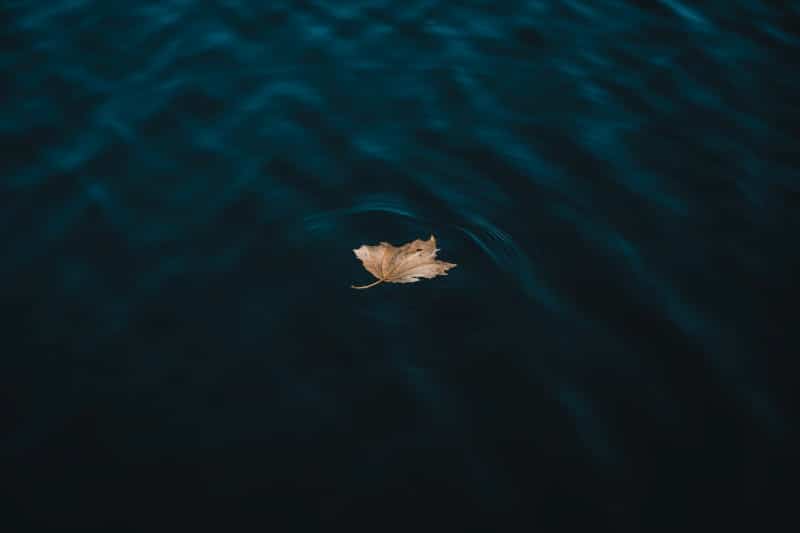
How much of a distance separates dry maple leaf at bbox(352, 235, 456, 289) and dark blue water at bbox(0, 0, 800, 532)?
0.12 meters

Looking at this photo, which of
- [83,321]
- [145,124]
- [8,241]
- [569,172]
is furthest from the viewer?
[145,124]

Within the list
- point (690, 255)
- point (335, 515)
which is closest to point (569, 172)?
point (690, 255)

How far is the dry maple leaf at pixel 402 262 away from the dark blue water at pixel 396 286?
4.7 inches

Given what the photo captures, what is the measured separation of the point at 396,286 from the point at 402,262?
0.20 m

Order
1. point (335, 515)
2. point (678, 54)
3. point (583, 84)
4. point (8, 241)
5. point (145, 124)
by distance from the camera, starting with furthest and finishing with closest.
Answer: point (678, 54) → point (583, 84) → point (145, 124) → point (8, 241) → point (335, 515)

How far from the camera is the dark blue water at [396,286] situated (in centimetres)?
350

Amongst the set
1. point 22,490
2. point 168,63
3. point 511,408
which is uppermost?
point 168,63

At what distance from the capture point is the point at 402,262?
4.61 metres

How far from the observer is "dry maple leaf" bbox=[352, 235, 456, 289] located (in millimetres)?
4551

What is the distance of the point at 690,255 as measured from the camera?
4750 millimetres

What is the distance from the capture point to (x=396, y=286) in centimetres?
452

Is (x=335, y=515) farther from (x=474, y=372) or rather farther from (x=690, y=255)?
(x=690, y=255)

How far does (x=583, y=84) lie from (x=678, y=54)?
1.30 m

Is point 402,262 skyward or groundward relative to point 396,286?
skyward
